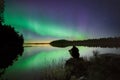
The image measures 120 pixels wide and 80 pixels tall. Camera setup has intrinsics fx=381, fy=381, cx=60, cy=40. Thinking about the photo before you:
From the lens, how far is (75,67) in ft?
58.3

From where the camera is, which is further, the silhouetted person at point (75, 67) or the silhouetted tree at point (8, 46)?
the silhouetted person at point (75, 67)

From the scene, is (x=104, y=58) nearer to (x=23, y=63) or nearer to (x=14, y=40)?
(x=14, y=40)

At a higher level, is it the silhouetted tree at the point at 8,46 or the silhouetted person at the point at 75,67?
the silhouetted tree at the point at 8,46

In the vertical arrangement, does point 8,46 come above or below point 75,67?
Result: above

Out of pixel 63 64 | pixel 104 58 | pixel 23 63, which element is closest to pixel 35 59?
pixel 23 63

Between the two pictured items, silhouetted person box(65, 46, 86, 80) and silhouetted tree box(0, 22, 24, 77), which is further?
silhouetted person box(65, 46, 86, 80)

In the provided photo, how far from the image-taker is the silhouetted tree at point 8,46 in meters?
16.4

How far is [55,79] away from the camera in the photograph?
54.9ft

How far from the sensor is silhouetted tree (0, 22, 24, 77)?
1642 cm

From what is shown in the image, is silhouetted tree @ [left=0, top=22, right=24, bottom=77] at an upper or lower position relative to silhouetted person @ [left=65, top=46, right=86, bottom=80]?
upper

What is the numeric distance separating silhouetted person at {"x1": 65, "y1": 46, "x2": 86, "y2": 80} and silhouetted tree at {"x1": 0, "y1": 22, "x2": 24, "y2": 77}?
2.50 m

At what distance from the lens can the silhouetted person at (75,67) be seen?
16531 mm

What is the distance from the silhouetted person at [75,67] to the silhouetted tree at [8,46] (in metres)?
2.50

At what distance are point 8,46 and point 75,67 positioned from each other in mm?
3357
